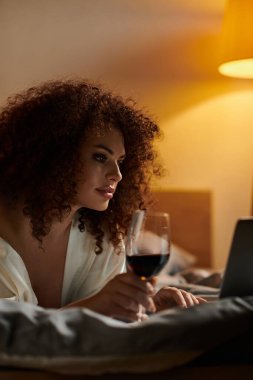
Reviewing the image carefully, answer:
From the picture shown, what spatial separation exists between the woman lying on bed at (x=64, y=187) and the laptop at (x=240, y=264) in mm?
666

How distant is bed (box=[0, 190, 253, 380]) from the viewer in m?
0.73

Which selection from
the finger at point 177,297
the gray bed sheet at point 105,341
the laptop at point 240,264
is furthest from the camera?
the finger at point 177,297

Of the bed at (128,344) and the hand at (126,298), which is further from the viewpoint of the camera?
the hand at (126,298)

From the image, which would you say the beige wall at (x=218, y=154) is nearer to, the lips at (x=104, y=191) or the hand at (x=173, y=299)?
the lips at (x=104, y=191)

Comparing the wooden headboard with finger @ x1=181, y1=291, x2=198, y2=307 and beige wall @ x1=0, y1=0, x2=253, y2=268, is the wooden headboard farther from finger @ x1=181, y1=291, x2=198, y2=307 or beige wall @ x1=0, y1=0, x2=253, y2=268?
finger @ x1=181, y1=291, x2=198, y2=307

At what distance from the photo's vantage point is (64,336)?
74cm

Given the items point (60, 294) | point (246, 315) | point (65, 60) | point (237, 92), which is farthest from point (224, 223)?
point (246, 315)

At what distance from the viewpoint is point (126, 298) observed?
1.00 meters

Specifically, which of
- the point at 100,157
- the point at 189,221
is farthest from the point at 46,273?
the point at 189,221

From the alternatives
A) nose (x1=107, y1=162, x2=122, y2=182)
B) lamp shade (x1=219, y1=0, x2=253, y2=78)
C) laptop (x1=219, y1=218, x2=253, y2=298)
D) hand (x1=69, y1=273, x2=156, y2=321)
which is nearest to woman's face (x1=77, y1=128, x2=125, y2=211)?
nose (x1=107, y1=162, x2=122, y2=182)

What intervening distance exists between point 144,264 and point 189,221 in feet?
8.39

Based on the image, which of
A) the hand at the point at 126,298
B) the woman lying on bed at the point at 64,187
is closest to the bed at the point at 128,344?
the hand at the point at 126,298

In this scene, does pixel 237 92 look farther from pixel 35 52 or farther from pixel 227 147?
pixel 35 52

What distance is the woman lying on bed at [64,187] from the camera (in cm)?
156
